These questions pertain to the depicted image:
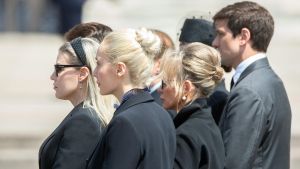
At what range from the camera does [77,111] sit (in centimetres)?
506

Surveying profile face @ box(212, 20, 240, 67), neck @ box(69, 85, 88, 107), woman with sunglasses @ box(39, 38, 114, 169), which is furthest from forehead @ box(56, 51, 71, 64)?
profile face @ box(212, 20, 240, 67)

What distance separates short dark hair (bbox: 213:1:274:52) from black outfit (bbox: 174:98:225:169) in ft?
2.18

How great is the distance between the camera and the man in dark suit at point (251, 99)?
5414 millimetres

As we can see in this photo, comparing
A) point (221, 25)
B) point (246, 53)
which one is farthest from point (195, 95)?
point (221, 25)

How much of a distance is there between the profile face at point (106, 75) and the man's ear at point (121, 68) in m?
0.01

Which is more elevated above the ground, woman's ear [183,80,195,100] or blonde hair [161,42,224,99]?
blonde hair [161,42,224,99]

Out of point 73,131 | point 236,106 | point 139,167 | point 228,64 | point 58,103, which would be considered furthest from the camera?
point 58,103

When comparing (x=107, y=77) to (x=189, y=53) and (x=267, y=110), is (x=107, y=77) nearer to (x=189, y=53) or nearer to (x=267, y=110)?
(x=189, y=53)

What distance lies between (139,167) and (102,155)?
150mm

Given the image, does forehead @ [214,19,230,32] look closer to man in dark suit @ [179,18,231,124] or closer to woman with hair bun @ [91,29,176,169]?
man in dark suit @ [179,18,231,124]

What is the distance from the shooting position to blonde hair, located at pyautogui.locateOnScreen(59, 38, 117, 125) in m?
5.12

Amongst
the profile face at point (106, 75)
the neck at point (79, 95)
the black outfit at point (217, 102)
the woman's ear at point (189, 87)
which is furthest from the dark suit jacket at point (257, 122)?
the profile face at point (106, 75)

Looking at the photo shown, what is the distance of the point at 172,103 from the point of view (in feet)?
17.2

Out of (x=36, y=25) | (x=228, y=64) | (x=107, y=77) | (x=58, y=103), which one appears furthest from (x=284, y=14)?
(x=107, y=77)
